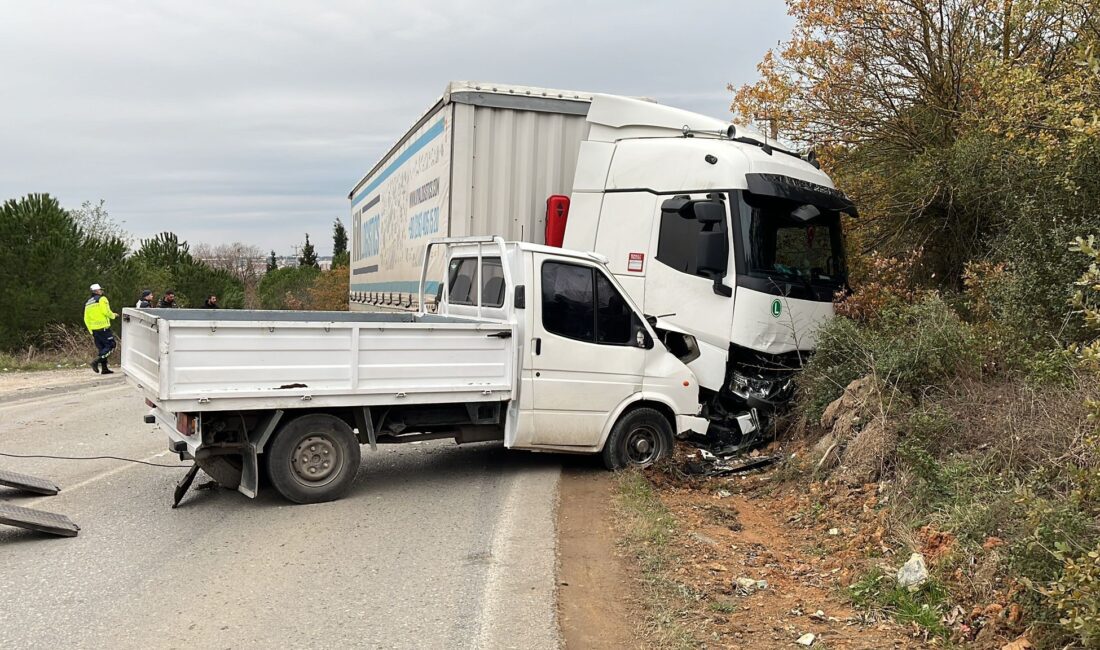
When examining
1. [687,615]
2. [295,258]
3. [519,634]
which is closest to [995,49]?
[687,615]

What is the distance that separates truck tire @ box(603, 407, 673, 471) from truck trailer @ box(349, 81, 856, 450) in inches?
33.7

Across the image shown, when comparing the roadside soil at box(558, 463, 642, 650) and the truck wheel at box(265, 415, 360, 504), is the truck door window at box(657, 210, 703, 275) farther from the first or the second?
the truck wheel at box(265, 415, 360, 504)

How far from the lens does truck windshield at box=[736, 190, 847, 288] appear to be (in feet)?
29.3

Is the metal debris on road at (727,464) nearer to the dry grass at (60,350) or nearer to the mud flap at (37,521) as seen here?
the mud flap at (37,521)

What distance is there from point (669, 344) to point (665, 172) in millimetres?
1855

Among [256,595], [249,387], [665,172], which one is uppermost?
[665,172]

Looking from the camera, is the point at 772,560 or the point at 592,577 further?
the point at 772,560

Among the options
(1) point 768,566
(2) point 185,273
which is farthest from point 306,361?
(2) point 185,273

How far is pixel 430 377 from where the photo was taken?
7238mm

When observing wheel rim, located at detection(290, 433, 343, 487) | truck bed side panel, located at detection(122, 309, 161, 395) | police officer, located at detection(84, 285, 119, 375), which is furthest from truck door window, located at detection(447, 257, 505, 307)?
police officer, located at detection(84, 285, 119, 375)

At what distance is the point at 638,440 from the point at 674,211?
95.4 inches

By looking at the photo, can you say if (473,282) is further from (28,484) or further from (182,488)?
(28,484)

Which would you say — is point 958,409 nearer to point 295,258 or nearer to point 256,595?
point 256,595

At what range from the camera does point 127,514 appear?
6.67 meters
